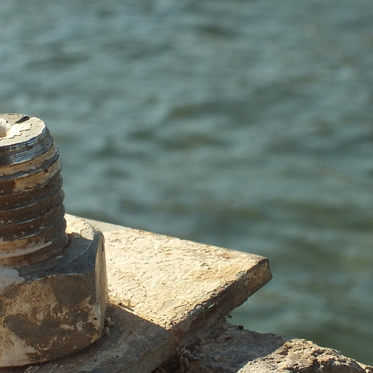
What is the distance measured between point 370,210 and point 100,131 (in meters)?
2.06

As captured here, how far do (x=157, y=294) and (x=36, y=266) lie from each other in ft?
1.18

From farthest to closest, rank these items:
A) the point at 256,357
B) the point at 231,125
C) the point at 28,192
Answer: the point at 231,125, the point at 256,357, the point at 28,192

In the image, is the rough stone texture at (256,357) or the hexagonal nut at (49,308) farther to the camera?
the rough stone texture at (256,357)

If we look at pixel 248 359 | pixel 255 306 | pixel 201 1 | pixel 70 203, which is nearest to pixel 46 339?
pixel 248 359

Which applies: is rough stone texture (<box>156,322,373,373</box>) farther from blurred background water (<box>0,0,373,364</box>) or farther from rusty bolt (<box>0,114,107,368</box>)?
blurred background water (<box>0,0,373,364</box>)

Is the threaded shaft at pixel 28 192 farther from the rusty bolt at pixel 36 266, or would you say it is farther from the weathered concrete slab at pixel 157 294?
the weathered concrete slab at pixel 157 294

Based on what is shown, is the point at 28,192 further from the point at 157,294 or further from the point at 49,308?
the point at 157,294

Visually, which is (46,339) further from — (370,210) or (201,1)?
(201,1)

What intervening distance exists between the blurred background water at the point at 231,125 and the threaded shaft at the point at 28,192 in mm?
2904

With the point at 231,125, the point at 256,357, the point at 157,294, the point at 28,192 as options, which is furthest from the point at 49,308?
the point at 231,125

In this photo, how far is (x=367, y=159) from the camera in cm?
598

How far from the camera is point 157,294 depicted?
2029mm

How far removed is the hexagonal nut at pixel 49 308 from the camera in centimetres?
173

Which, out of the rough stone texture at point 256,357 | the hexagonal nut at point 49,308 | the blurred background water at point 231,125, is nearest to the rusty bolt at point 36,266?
the hexagonal nut at point 49,308
